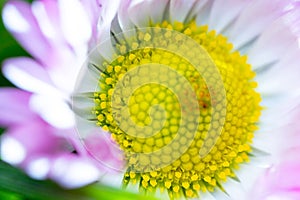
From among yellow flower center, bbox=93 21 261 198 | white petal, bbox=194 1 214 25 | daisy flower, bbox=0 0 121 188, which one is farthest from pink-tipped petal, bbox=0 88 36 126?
white petal, bbox=194 1 214 25

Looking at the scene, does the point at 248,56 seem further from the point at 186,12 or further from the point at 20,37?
the point at 20,37

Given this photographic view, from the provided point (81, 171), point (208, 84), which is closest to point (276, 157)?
point (208, 84)

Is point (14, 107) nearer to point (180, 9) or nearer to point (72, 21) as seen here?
point (72, 21)

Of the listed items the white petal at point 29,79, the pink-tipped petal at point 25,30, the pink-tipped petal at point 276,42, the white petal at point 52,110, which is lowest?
the white petal at point 52,110

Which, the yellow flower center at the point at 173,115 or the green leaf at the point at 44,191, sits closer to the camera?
the green leaf at the point at 44,191

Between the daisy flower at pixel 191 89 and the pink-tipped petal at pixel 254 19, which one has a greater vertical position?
the pink-tipped petal at pixel 254 19

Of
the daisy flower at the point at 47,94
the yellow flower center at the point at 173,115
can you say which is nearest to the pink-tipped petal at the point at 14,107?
the daisy flower at the point at 47,94

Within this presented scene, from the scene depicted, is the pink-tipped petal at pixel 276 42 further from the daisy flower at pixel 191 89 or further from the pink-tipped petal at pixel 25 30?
the pink-tipped petal at pixel 25 30

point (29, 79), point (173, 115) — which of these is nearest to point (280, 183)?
point (173, 115)
